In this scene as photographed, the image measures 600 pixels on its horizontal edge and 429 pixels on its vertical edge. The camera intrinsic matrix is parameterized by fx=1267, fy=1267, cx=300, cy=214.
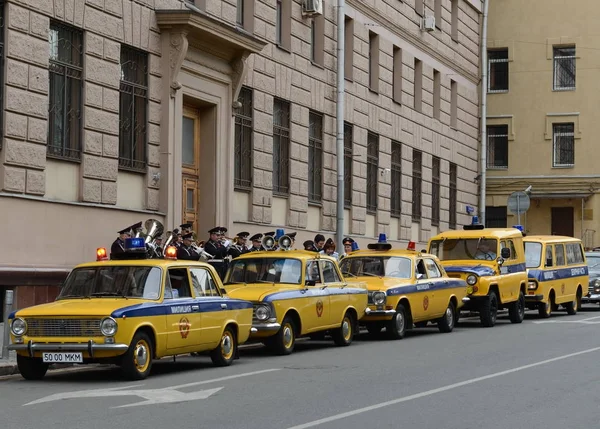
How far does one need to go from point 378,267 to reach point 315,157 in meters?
10.8

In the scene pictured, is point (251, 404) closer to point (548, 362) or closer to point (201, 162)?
point (548, 362)

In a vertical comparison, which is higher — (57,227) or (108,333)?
(57,227)

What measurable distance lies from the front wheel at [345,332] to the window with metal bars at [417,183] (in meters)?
21.5

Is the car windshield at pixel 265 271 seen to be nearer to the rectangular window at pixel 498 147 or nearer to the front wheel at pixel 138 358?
the front wheel at pixel 138 358

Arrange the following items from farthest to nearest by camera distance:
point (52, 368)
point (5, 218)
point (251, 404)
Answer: point (5, 218) < point (52, 368) < point (251, 404)

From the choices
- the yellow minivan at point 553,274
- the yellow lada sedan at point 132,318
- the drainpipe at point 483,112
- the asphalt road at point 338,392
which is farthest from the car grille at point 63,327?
the drainpipe at point 483,112

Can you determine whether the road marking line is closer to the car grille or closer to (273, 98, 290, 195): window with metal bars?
the car grille

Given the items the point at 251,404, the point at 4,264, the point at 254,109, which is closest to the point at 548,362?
the point at 251,404

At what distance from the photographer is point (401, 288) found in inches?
910

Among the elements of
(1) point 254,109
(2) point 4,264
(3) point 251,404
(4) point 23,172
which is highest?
(1) point 254,109

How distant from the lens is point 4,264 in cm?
2095

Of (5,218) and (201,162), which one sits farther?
(201,162)

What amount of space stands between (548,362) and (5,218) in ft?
29.9

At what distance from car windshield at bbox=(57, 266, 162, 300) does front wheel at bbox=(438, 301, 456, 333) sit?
10004mm
